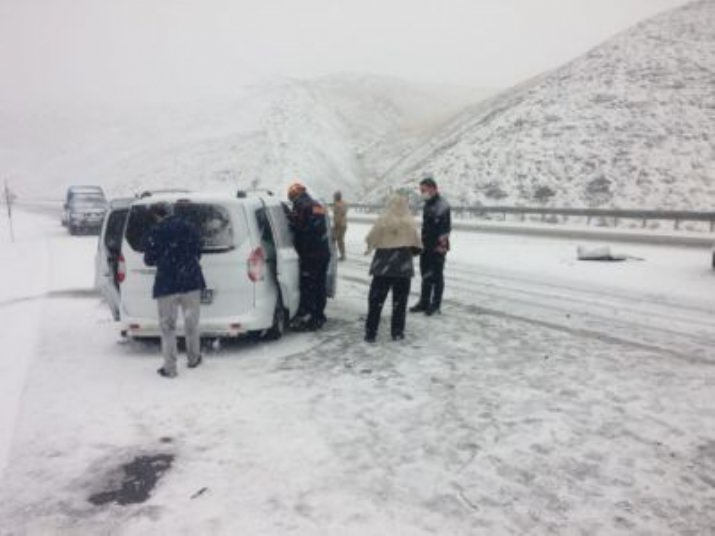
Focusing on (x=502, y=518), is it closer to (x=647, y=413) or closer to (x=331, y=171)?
(x=647, y=413)

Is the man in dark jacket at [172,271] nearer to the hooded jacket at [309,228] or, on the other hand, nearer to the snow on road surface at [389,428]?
the snow on road surface at [389,428]

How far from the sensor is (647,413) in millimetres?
5715

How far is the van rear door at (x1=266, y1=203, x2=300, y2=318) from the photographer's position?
8414 millimetres

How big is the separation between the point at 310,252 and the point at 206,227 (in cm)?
168

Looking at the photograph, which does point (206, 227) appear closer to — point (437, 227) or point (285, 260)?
point (285, 260)

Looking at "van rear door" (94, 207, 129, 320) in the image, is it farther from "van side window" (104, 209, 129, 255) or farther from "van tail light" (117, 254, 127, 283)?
"van tail light" (117, 254, 127, 283)

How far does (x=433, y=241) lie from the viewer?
9.92 metres

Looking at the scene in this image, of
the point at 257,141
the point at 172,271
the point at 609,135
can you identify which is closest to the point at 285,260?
the point at 172,271

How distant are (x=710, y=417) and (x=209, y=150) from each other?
2435 inches

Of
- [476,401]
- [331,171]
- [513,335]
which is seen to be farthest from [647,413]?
[331,171]

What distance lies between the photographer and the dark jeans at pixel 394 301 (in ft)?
27.5

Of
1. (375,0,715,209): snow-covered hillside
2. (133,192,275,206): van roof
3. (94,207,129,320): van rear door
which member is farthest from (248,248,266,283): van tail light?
(375,0,715,209): snow-covered hillside

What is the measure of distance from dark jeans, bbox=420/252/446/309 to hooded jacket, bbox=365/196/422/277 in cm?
150

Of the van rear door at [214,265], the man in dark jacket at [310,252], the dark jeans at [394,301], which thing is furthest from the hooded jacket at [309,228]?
the van rear door at [214,265]
